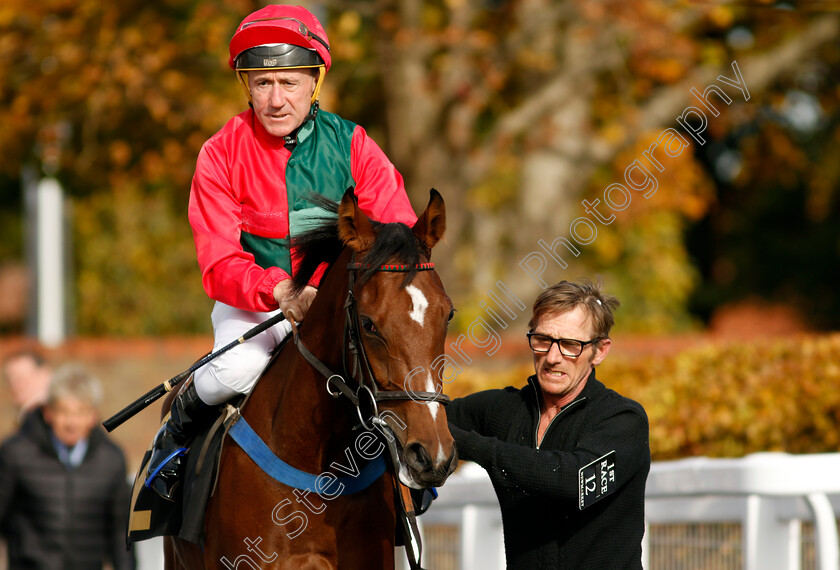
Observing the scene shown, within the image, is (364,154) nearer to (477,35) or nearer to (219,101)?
(477,35)

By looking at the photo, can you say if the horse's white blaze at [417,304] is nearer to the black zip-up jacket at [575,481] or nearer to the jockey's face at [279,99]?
the black zip-up jacket at [575,481]

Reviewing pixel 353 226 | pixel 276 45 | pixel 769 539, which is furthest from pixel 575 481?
pixel 276 45

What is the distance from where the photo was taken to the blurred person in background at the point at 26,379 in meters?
7.14

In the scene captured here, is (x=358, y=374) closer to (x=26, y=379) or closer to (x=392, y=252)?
(x=392, y=252)

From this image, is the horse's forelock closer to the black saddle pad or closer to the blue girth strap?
the blue girth strap

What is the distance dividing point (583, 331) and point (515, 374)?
468 centimetres

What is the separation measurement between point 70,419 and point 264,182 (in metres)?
3.03

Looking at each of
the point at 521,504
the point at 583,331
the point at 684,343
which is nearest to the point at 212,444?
the point at 521,504

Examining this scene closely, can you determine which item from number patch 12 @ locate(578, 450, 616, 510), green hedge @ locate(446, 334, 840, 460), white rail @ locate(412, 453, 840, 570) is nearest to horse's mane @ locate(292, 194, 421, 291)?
number patch 12 @ locate(578, 450, 616, 510)

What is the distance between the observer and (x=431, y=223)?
3.15 meters

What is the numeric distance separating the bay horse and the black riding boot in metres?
0.23

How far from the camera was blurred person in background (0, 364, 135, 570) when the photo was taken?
5.96 metres

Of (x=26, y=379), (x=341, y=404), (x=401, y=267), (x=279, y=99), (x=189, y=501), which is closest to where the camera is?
(x=401, y=267)

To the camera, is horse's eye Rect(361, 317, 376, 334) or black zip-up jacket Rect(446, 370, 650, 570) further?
black zip-up jacket Rect(446, 370, 650, 570)
